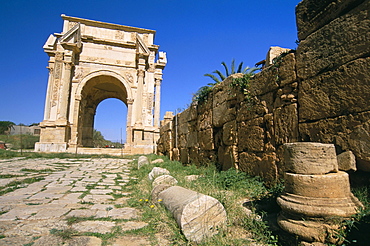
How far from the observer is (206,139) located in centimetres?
625

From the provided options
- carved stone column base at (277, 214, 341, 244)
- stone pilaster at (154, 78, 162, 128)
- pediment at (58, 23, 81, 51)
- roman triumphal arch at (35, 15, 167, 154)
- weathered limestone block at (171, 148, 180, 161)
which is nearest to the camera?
carved stone column base at (277, 214, 341, 244)

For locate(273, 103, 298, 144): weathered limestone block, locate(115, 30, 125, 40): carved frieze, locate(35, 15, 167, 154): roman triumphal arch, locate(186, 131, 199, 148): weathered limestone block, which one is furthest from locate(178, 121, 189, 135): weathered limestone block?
locate(115, 30, 125, 40): carved frieze

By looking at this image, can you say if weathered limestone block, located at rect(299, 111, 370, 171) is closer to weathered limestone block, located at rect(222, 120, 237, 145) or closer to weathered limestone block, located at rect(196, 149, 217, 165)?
Answer: weathered limestone block, located at rect(222, 120, 237, 145)

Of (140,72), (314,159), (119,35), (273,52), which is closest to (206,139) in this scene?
(273,52)

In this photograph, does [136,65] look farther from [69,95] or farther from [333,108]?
[333,108]

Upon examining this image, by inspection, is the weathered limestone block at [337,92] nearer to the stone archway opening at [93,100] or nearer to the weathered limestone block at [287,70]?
the weathered limestone block at [287,70]

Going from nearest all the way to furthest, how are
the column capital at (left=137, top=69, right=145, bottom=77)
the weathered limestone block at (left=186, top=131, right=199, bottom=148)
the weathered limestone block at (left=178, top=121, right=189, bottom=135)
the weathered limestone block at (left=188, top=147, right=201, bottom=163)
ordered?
the weathered limestone block at (left=188, top=147, right=201, bottom=163) → the weathered limestone block at (left=186, top=131, right=199, bottom=148) → the weathered limestone block at (left=178, top=121, right=189, bottom=135) → the column capital at (left=137, top=69, right=145, bottom=77)

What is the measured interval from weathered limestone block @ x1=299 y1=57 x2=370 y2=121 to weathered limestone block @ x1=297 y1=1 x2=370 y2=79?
0.35 ft

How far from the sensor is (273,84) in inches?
147

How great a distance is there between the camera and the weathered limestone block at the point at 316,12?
2.72m

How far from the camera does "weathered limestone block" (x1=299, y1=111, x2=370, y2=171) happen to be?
238 cm

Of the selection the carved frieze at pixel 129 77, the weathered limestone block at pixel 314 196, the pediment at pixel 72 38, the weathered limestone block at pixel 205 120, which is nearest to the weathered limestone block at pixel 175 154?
the weathered limestone block at pixel 205 120

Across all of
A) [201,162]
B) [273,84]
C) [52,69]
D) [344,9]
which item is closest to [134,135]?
[52,69]

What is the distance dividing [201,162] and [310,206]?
14.8 ft
